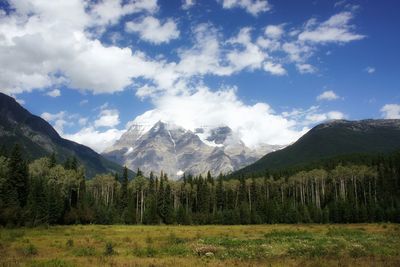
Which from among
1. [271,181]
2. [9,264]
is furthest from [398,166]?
[9,264]

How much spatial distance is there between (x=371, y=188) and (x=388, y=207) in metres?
41.2

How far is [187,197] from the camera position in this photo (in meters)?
166

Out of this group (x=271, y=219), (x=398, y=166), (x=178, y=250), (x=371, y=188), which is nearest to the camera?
(x=178, y=250)

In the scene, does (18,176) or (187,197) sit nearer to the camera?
(18,176)

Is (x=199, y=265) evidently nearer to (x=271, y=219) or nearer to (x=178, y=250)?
(x=178, y=250)

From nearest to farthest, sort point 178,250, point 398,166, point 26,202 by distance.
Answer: point 178,250 → point 26,202 → point 398,166

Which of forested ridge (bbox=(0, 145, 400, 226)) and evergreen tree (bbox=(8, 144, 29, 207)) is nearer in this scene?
forested ridge (bbox=(0, 145, 400, 226))

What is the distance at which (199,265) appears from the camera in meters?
24.6

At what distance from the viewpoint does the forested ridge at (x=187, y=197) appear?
92.3 m

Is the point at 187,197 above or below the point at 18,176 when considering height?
below

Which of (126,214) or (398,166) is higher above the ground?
(398,166)

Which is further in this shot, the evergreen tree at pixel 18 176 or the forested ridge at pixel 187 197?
the evergreen tree at pixel 18 176

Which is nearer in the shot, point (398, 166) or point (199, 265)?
point (199, 265)

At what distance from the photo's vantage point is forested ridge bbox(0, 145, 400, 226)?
9231 centimetres
